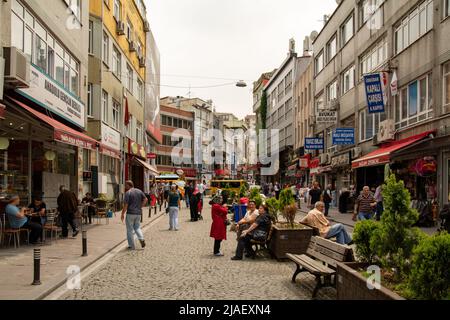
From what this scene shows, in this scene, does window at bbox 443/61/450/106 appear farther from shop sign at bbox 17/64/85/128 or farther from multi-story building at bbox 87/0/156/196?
shop sign at bbox 17/64/85/128

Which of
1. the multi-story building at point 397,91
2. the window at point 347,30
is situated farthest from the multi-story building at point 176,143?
the window at point 347,30

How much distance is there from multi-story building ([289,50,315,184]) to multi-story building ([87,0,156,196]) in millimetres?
15849

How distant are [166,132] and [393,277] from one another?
253 feet

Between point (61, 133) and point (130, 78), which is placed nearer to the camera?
point (61, 133)

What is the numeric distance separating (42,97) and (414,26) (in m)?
16.5

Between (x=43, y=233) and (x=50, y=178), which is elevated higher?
(x=50, y=178)

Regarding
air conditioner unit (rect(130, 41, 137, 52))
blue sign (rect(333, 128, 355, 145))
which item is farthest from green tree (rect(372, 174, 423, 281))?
air conditioner unit (rect(130, 41, 137, 52))

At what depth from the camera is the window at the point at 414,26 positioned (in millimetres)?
21328

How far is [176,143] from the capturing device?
8500 cm

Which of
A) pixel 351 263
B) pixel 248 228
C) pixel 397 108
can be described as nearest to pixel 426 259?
pixel 351 263

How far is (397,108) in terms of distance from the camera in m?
25.4

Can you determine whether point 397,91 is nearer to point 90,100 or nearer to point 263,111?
point 90,100

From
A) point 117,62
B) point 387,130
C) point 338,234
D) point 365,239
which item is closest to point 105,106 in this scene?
point 117,62
